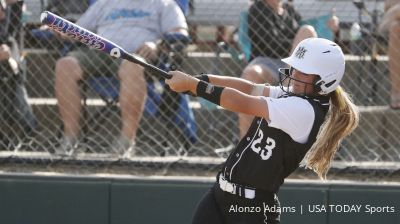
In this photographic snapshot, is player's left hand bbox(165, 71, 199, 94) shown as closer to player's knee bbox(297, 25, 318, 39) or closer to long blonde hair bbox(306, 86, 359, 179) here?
long blonde hair bbox(306, 86, 359, 179)

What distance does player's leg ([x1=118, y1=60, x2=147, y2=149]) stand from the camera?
5.62 m

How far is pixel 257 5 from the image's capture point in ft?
19.2

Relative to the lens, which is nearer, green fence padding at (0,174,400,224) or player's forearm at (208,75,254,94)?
player's forearm at (208,75,254,94)

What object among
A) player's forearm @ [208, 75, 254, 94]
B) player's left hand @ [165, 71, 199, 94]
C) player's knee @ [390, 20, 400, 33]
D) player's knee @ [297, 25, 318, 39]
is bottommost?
player's knee @ [390, 20, 400, 33]

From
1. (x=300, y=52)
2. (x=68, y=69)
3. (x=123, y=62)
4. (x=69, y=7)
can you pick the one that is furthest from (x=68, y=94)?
(x=300, y=52)

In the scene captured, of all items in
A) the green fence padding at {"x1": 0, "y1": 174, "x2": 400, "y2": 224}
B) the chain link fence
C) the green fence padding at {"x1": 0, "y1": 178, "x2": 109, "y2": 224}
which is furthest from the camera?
the chain link fence

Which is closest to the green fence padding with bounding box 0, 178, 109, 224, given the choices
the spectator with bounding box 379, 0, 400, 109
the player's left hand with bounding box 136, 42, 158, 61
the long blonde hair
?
the player's left hand with bounding box 136, 42, 158, 61

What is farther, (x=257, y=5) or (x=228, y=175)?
(x=257, y=5)

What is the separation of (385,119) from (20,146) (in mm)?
2641

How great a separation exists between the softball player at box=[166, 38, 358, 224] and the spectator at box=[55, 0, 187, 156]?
1.63m

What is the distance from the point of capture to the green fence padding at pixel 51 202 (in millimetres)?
5059

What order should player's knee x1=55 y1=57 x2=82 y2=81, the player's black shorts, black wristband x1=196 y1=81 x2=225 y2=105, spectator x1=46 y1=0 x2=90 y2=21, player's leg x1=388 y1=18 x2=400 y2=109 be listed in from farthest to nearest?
1. spectator x1=46 y1=0 x2=90 y2=21
2. player's knee x1=55 y1=57 x2=82 y2=81
3. player's leg x1=388 y1=18 x2=400 y2=109
4. the player's black shorts
5. black wristband x1=196 y1=81 x2=225 y2=105

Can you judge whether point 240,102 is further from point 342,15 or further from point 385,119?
point 342,15

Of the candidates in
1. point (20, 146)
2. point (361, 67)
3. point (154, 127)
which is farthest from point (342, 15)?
point (20, 146)
